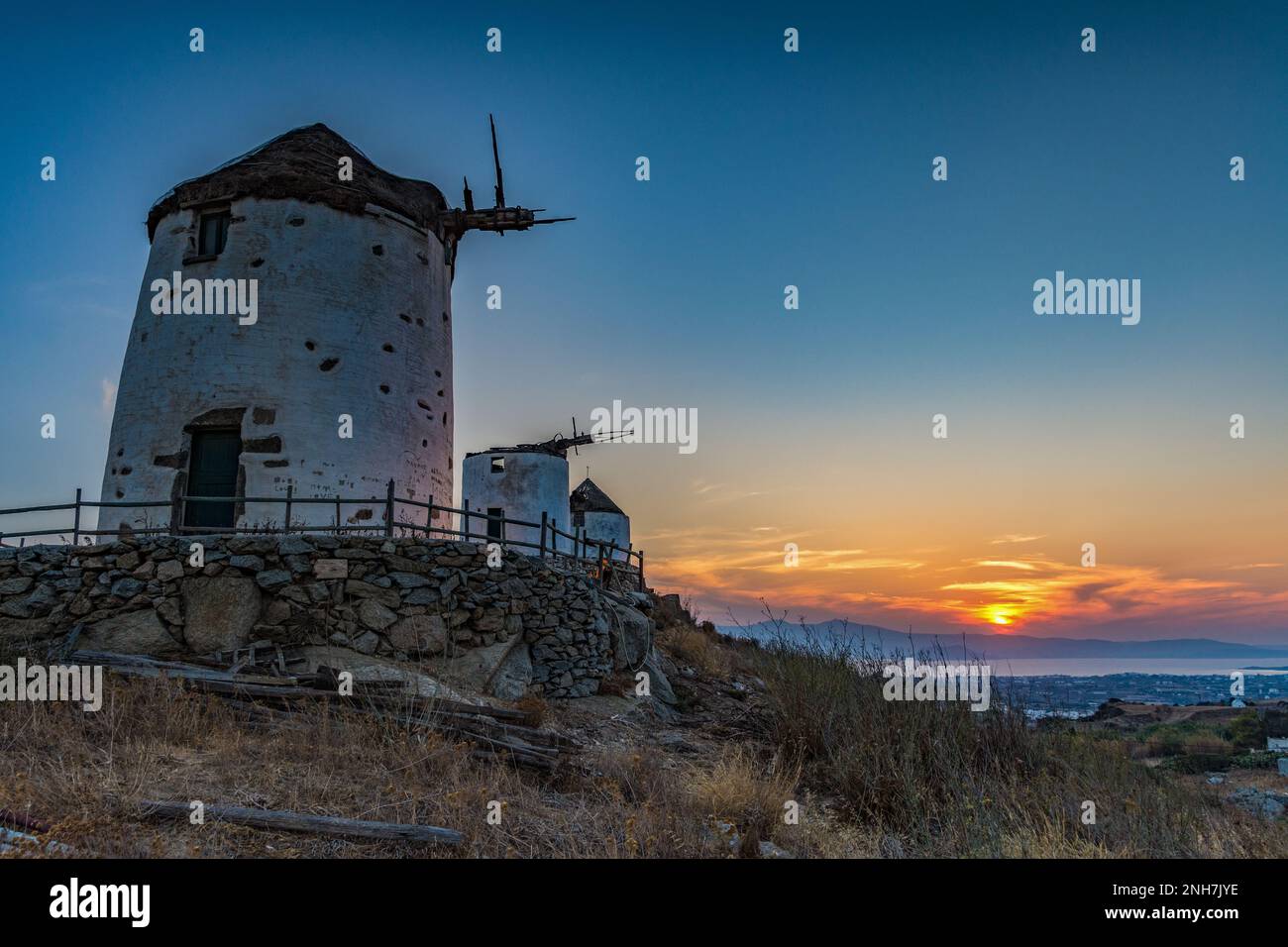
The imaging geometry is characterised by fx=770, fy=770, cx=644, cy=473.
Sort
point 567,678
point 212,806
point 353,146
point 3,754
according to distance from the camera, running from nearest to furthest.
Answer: point 212,806 → point 3,754 → point 567,678 → point 353,146

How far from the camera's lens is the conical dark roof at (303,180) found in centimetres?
1438

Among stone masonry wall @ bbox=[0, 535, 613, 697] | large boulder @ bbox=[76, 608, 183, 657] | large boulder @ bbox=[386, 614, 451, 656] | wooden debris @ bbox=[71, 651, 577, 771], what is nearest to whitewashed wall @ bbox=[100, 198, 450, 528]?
stone masonry wall @ bbox=[0, 535, 613, 697]

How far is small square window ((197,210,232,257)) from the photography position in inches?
571

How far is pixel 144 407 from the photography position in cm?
1372

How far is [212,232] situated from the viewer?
14.6m

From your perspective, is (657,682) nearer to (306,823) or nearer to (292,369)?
(292,369)

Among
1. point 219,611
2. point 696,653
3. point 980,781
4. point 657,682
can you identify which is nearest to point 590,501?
point 696,653

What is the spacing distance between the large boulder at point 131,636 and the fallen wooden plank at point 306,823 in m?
5.94

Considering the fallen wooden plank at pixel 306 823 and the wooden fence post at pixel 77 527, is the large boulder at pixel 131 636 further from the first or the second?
the fallen wooden plank at pixel 306 823

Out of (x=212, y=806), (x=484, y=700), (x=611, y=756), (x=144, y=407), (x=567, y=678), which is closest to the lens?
(x=212, y=806)
